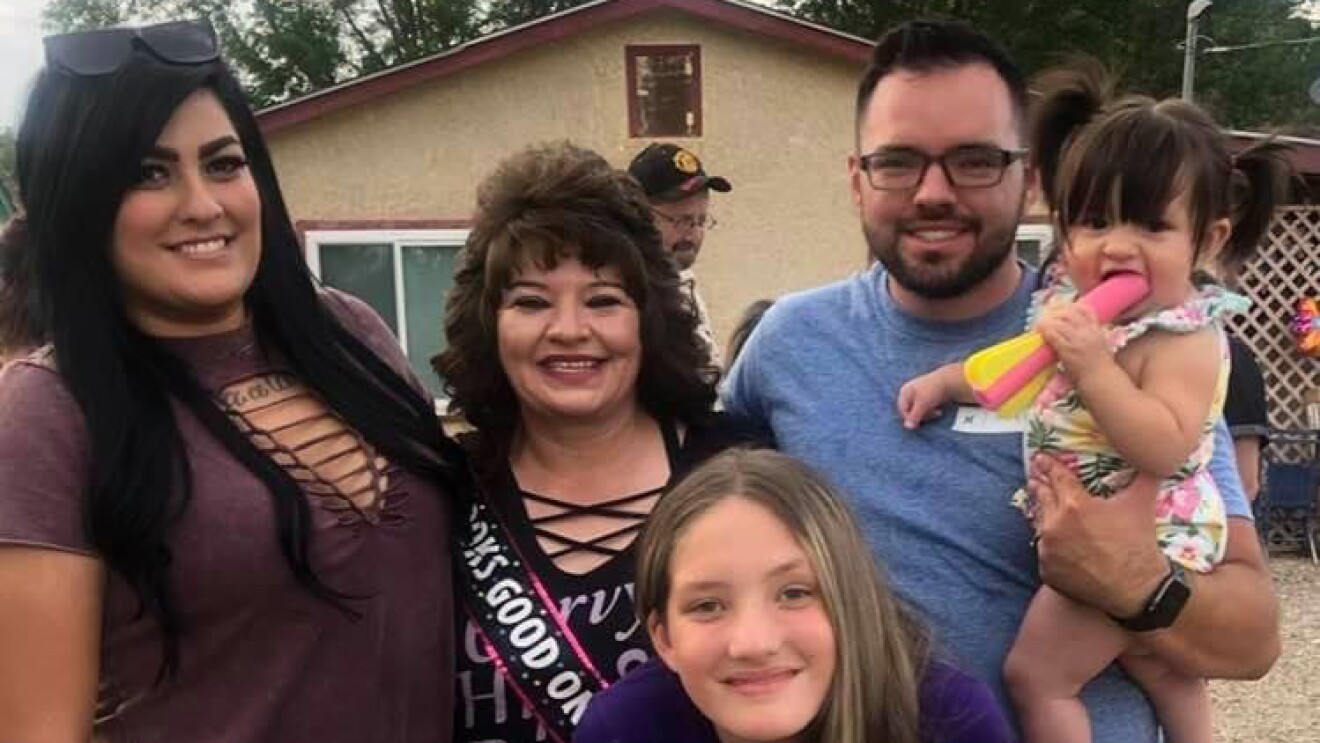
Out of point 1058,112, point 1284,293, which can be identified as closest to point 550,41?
point 1284,293

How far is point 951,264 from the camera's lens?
84.4 inches

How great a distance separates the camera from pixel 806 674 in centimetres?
163

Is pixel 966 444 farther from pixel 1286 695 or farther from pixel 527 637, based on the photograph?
pixel 1286 695

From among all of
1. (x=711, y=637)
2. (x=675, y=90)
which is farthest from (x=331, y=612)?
(x=675, y=90)

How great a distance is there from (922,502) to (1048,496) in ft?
0.70

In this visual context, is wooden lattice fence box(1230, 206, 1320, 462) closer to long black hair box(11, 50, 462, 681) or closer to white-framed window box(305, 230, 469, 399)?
white-framed window box(305, 230, 469, 399)

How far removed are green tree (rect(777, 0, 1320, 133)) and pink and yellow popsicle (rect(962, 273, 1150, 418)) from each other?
2606 cm

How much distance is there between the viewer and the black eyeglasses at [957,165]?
213cm

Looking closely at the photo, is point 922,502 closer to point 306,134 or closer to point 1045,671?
point 1045,671

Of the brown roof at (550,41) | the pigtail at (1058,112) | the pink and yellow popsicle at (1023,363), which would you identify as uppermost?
the brown roof at (550,41)

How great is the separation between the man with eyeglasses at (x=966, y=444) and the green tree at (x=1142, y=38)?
26.0 metres

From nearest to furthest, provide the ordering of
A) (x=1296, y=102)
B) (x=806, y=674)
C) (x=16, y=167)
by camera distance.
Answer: (x=806, y=674)
(x=16, y=167)
(x=1296, y=102)

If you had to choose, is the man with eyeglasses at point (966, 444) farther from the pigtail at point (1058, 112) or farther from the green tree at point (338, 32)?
→ the green tree at point (338, 32)

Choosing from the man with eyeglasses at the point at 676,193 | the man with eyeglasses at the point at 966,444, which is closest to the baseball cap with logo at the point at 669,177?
the man with eyeglasses at the point at 676,193
